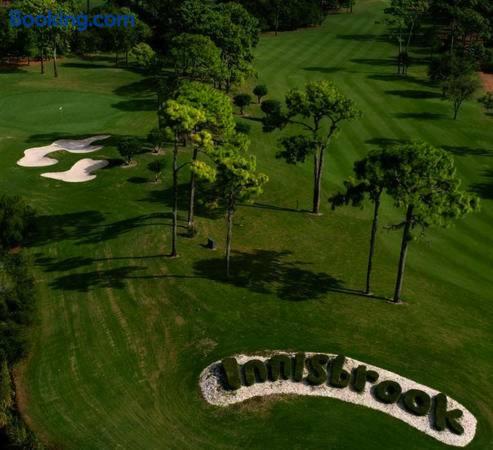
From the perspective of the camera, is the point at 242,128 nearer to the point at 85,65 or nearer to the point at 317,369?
the point at 317,369

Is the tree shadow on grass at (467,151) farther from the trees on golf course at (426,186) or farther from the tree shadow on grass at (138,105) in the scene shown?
the tree shadow on grass at (138,105)

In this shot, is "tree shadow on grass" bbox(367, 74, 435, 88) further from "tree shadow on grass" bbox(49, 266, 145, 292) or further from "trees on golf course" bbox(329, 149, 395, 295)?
"tree shadow on grass" bbox(49, 266, 145, 292)

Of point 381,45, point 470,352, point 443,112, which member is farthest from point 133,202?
point 381,45

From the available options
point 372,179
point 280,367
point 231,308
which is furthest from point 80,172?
point 280,367

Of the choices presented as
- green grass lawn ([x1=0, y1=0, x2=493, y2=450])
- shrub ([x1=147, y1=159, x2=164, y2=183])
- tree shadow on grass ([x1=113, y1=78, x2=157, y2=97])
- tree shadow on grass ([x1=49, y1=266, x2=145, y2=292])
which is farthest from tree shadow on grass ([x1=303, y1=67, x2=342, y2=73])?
tree shadow on grass ([x1=49, y1=266, x2=145, y2=292])

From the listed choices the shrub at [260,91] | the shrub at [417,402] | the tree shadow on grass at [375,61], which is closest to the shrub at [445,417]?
the shrub at [417,402]
